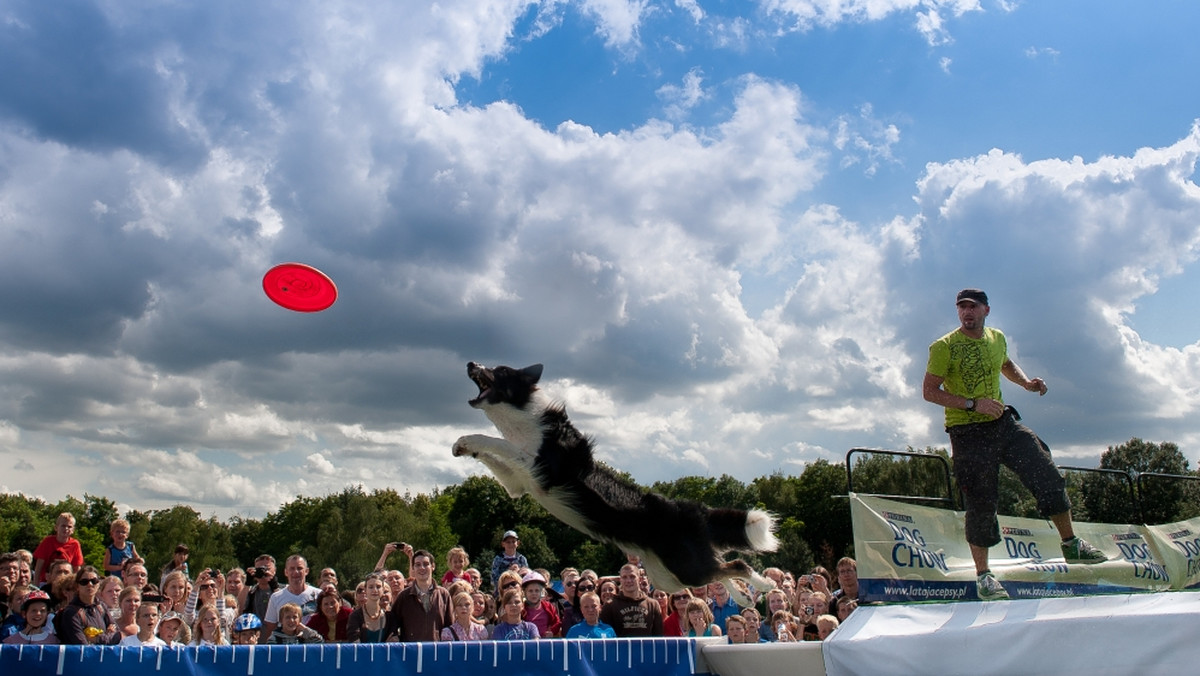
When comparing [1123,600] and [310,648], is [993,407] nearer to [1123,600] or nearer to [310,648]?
[1123,600]

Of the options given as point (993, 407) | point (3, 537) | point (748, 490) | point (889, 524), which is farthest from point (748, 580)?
point (3, 537)

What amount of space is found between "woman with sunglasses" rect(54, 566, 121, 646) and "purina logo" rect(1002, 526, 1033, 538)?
7.84m

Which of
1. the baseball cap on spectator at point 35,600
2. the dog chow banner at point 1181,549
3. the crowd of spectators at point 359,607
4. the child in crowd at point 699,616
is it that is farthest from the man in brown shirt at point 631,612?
the baseball cap on spectator at point 35,600

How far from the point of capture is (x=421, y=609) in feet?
27.9

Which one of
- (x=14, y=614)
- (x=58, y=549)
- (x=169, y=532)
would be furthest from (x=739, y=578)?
(x=169, y=532)

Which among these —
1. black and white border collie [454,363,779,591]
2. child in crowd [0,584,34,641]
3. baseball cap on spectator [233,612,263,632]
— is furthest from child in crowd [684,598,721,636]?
child in crowd [0,584,34,641]

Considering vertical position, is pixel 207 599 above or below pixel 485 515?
below

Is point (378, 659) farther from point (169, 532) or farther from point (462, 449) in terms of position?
point (169, 532)

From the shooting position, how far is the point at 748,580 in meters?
7.59

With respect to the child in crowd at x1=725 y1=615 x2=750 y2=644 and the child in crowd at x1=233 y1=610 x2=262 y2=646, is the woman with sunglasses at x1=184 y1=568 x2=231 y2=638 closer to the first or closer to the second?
the child in crowd at x1=233 y1=610 x2=262 y2=646

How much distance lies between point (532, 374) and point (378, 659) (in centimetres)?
448

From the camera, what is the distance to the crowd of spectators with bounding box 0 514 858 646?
7.84 meters

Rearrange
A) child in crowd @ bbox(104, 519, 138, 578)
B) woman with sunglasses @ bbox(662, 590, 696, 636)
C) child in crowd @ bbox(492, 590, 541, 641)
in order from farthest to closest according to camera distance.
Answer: child in crowd @ bbox(104, 519, 138, 578), woman with sunglasses @ bbox(662, 590, 696, 636), child in crowd @ bbox(492, 590, 541, 641)

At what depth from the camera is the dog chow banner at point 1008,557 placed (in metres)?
6.20
